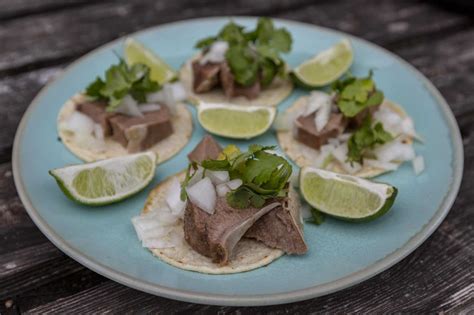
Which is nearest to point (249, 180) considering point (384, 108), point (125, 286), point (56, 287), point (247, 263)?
point (247, 263)

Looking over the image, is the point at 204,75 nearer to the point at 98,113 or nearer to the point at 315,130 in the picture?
the point at 98,113

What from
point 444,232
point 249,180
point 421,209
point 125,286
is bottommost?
point 444,232

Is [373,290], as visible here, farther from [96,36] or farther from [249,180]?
[96,36]

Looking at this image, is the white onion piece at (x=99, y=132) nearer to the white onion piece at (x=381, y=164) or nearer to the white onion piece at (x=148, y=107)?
Answer: the white onion piece at (x=148, y=107)

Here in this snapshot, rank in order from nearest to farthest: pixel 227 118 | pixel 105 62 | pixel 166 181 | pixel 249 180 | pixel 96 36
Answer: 1. pixel 249 180
2. pixel 166 181
3. pixel 227 118
4. pixel 105 62
5. pixel 96 36

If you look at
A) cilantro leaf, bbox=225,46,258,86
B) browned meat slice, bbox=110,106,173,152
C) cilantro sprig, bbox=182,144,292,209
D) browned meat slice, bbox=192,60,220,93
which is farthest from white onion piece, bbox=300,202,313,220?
browned meat slice, bbox=192,60,220,93

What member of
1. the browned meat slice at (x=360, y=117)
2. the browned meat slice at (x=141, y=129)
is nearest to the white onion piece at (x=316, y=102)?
the browned meat slice at (x=360, y=117)

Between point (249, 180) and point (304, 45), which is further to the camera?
point (304, 45)

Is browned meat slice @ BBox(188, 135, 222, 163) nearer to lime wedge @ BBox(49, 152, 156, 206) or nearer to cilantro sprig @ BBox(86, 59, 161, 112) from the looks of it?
lime wedge @ BBox(49, 152, 156, 206)

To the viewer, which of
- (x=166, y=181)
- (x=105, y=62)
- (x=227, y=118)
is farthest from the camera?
(x=105, y=62)
